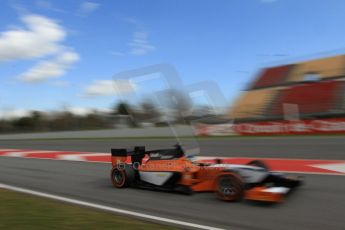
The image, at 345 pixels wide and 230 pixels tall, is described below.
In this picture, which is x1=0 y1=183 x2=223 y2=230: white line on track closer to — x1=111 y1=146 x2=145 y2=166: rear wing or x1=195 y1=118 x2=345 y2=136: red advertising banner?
x1=111 y1=146 x2=145 y2=166: rear wing

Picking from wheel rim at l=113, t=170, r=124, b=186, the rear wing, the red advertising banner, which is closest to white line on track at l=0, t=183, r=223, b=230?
wheel rim at l=113, t=170, r=124, b=186

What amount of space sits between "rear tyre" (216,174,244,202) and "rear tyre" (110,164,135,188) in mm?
1970

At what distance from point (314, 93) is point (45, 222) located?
79.5 ft

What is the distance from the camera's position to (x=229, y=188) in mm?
6613

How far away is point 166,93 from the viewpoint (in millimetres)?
6645

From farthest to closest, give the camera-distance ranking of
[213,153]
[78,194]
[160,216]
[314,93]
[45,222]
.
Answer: [314,93] < [213,153] < [78,194] < [160,216] < [45,222]

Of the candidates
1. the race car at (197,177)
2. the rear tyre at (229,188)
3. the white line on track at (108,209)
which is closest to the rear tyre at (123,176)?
the race car at (197,177)

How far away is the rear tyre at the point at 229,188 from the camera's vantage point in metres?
6.48

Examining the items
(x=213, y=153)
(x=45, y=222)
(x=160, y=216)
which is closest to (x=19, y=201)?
(x=45, y=222)

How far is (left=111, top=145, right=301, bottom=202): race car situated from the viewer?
6.48 m

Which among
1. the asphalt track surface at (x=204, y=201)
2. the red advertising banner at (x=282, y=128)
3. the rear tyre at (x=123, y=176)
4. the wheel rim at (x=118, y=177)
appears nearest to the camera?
the asphalt track surface at (x=204, y=201)

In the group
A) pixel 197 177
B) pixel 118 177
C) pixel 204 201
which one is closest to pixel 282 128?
pixel 118 177

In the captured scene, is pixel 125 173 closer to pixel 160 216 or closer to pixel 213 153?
pixel 160 216

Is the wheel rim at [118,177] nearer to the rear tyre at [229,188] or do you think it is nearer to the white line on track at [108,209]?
the white line on track at [108,209]
